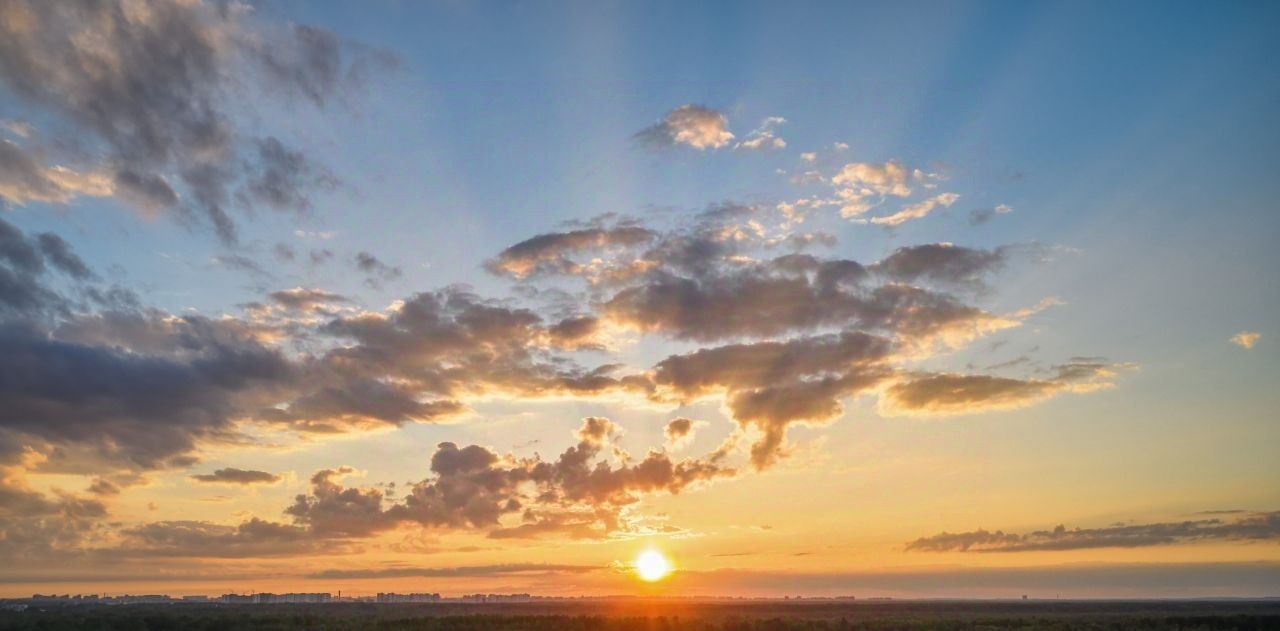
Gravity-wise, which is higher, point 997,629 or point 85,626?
point 85,626

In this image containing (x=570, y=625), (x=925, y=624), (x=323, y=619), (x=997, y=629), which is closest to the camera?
(x=570, y=625)

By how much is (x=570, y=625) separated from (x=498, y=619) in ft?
48.6

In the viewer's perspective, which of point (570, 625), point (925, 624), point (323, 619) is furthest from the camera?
point (323, 619)

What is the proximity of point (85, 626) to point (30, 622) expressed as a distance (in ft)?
57.2

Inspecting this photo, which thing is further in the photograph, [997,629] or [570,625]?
[997,629]

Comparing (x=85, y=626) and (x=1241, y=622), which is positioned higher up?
(x=85, y=626)

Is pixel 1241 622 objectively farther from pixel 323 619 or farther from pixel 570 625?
pixel 323 619

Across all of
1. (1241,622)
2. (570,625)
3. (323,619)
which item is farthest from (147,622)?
(1241,622)

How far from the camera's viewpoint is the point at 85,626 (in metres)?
74.9

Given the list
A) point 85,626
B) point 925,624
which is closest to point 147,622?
point 85,626

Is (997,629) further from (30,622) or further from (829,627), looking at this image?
(30,622)

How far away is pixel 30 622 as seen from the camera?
86.7 metres

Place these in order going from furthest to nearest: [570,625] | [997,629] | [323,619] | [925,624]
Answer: [323,619] → [925,624] → [997,629] → [570,625]

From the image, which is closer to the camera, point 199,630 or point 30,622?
point 199,630
